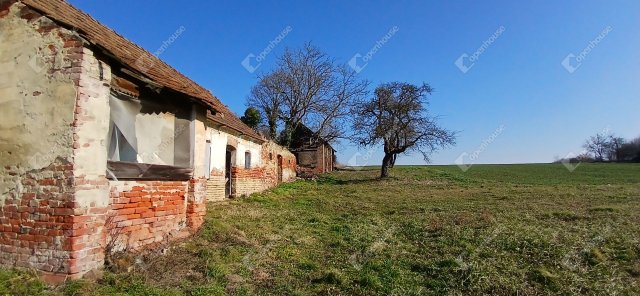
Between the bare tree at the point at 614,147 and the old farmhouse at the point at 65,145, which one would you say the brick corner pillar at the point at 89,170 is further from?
the bare tree at the point at 614,147

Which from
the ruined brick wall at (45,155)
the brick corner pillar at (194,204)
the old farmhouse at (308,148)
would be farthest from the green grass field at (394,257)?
the old farmhouse at (308,148)

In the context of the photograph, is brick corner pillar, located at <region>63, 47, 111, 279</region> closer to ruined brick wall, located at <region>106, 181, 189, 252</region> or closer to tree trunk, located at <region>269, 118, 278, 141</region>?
ruined brick wall, located at <region>106, 181, 189, 252</region>

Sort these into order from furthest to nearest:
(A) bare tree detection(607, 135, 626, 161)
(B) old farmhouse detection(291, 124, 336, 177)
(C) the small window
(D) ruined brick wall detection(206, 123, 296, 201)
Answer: (A) bare tree detection(607, 135, 626, 161), (B) old farmhouse detection(291, 124, 336, 177), (C) the small window, (D) ruined brick wall detection(206, 123, 296, 201)

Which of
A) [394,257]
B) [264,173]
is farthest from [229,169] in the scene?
[394,257]

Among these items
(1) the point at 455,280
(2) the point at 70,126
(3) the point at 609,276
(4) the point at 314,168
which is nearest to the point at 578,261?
(3) the point at 609,276

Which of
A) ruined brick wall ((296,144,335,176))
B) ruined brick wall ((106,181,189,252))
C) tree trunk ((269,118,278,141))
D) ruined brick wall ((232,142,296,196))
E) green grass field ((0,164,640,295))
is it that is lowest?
green grass field ((0,164,640,295))

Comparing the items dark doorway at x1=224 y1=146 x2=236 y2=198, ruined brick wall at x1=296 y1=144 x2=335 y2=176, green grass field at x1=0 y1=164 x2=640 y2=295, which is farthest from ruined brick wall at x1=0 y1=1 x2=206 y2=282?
ruined brick wall at x1=296 y1=144 x2=335 y2=176

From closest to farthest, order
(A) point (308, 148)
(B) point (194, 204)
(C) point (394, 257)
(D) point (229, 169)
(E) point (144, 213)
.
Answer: (E) point (144, 213) < (C) point (394, 257) < (B) point (194, 204) < (D) point (229, 169) < (A) point (308, 148)

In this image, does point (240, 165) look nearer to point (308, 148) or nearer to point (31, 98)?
point (31, 98)

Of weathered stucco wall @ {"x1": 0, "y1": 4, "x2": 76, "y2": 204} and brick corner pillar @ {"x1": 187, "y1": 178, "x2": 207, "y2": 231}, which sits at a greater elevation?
weathered stucco wall @ {"x1": 0, "y1": 4, "x2": 76, "y2": 204}

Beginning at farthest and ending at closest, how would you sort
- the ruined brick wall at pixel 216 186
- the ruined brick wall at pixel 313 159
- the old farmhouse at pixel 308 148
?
the ruined brick wall at pixel 313 159
the old farmhouse at pixel 308 148
the ruined brick wall at pixel 216 186

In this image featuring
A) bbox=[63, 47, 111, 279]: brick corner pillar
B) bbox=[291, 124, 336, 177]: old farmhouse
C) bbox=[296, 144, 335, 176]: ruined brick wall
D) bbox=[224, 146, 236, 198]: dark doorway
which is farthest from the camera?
bbox=[296, 144, 335, 176]: ruined brick wall

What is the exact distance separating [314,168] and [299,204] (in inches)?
745

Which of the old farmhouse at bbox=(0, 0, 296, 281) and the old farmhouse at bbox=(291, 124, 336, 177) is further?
the old farmhouse at bbox=(291, 124, 336, 177)
